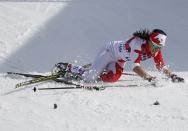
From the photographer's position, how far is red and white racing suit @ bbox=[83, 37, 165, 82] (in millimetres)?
7754

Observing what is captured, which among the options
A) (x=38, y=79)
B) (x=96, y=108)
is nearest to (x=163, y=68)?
(x=38, y=79)

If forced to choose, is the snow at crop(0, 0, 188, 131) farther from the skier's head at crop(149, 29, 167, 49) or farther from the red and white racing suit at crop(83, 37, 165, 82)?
the skier's head at crop(149, 29, 167, 49)

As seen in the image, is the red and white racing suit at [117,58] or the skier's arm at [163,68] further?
the skier's arm at [163,68]

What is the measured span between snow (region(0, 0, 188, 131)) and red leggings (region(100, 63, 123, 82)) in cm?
14

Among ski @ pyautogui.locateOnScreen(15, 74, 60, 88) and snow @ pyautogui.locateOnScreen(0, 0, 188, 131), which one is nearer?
snow @ pyautogui.locateOnScreen(0, 0, 188, 131)

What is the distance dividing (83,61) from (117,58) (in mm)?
1547

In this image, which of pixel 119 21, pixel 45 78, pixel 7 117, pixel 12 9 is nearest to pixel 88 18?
pixel 119 21

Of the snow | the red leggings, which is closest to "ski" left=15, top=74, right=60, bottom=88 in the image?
the snow

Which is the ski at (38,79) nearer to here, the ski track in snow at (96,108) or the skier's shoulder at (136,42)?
the ski track in snow at (96,108)

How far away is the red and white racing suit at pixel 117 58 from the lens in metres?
7.75

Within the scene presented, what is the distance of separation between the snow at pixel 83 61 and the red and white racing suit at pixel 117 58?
227 mm

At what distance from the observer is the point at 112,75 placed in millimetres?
8086

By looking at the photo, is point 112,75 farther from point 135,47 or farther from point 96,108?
point 96,108

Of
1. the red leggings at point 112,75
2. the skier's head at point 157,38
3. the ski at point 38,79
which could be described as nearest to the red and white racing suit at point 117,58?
the red leggings at point 112,75
